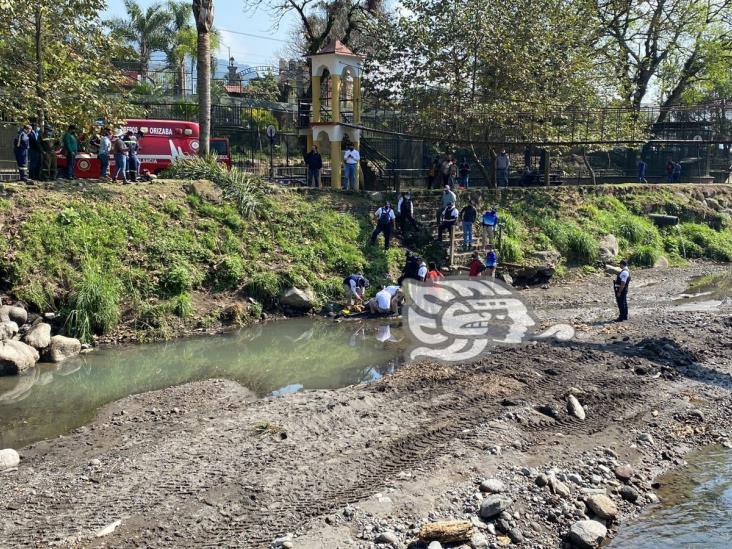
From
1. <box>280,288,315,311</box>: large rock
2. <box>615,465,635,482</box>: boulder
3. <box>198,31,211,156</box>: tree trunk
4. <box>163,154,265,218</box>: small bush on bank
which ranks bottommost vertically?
<box>615,465,635,482</box>: boulder

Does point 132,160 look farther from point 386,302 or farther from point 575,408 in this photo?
point 575,408

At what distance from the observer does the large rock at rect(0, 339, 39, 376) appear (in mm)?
13555

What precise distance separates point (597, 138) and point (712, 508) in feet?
75.2

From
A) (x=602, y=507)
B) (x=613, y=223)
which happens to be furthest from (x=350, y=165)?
(x=602, y=507)

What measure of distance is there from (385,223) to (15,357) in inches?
448

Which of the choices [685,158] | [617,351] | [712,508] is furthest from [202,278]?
[685,158]

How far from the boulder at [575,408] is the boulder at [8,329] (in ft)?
35.1

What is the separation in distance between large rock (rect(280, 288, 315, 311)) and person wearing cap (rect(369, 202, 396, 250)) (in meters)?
4.13

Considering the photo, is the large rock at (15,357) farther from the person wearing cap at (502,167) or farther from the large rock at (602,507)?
the person wearing cap at (502,167)

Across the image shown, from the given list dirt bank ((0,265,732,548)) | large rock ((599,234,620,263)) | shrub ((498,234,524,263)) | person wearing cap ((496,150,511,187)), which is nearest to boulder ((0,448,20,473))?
dirt bank ((0,265,732,548))

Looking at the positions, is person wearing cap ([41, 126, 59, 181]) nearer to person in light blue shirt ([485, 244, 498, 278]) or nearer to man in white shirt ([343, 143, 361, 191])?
man in white shirt ([343, 143, 361, 191])

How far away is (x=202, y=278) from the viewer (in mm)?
18250

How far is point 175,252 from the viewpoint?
728 inches

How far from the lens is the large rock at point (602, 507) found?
8.91 m
